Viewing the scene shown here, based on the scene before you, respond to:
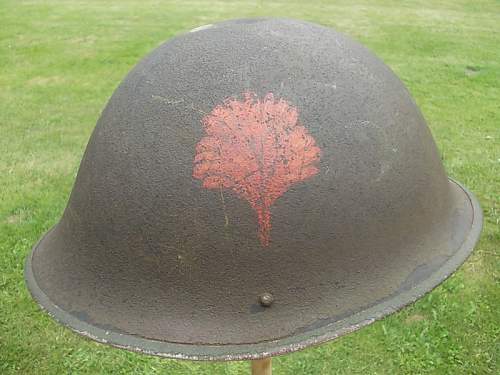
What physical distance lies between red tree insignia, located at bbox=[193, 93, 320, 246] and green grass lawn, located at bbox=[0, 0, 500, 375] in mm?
2598

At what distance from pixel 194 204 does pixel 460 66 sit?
8.84m

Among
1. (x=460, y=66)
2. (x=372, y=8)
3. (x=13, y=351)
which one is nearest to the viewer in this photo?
(x=13, y=351)

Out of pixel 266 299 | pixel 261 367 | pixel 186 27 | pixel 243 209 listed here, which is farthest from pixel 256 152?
pixel 186 27

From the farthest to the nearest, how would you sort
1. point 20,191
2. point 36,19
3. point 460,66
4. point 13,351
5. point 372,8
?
point 372,8, point 36,19, point 460,66, point 20,191, point 13,351

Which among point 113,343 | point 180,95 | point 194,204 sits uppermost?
point 180,95

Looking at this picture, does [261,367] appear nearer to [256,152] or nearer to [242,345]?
[242,345]

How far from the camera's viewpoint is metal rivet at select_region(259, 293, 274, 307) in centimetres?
150

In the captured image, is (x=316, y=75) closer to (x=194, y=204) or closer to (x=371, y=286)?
(x=194, y=204)

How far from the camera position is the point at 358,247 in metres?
1.57

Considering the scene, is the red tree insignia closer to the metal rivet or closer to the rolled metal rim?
the metal rivet

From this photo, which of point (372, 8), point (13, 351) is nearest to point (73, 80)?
point (13, 351)

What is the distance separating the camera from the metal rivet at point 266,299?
1.50 meters

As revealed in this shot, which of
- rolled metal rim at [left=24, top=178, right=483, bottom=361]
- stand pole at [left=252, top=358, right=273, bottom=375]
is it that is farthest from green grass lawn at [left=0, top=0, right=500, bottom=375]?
rolled metal rim at [left=24, top=178, right=483, bottom=361]

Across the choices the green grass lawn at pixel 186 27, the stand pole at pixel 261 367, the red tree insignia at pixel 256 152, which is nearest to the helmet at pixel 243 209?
the red tree insignia at pixel 256 152
